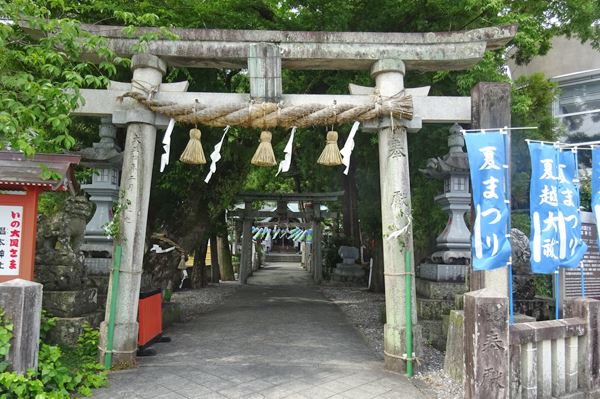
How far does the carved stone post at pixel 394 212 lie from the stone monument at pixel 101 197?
5080 mm

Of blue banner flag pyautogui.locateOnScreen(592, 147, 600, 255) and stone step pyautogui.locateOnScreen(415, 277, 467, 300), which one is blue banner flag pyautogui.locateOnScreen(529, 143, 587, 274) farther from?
stone step pyautogui.locateOnScreen(415, 277, 467, 300)

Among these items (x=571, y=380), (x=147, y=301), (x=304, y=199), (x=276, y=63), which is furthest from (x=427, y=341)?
(x=304, y=199)

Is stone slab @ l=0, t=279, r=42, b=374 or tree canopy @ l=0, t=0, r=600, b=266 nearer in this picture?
stone slab @ l=0, t=279, r=42, b=374

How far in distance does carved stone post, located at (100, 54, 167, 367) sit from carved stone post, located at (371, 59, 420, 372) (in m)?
3.49

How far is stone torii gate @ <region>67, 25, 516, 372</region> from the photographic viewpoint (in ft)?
20.3

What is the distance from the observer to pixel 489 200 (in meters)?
5.11

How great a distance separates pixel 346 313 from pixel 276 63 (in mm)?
7234

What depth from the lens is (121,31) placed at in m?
6.28

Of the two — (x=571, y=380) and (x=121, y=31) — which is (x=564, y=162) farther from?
(x=121, y=31)

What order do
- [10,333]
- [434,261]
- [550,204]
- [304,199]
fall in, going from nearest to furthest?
[10,333] < [550,204] < [434,261] < [304,199]

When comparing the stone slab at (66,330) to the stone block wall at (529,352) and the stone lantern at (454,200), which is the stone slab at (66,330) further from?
the stone lantern at (454,200)

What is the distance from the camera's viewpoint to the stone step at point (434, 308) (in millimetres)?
7531

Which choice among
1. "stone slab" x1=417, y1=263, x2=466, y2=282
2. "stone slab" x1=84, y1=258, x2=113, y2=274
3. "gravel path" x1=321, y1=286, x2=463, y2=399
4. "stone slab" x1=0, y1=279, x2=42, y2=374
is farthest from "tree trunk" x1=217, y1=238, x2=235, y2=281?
"stone slab" x1=0, y1=279, x2=42, y2=374

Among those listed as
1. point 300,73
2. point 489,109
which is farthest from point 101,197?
point 489,109
